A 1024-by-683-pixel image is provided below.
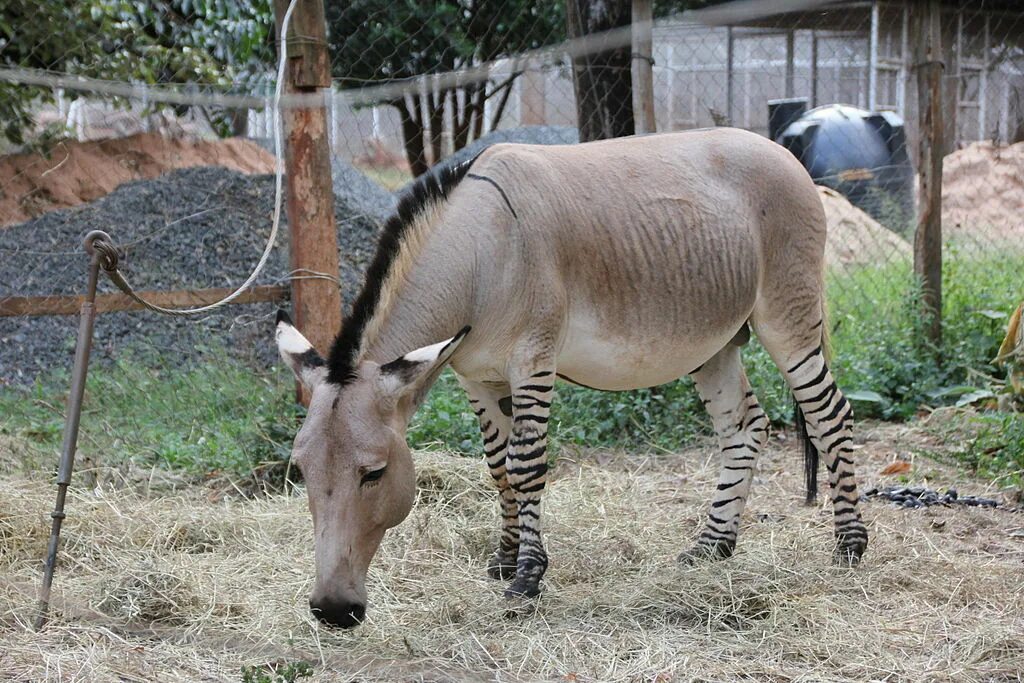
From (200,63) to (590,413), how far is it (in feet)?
18.7

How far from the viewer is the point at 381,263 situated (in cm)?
430

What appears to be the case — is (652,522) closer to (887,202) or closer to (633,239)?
(633,239)

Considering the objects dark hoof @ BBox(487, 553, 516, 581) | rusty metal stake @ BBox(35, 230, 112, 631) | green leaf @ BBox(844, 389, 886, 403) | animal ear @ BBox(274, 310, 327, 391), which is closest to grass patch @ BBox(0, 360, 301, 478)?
dark hoof @ BBox(487, 553, 516, 581)

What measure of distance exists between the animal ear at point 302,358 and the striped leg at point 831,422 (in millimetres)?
2478

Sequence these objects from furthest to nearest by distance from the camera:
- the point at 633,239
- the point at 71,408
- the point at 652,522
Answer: the point at 652,522 → the point at 633,239 → the point at 71,408

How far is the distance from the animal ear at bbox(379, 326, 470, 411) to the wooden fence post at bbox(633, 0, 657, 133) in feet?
11.4

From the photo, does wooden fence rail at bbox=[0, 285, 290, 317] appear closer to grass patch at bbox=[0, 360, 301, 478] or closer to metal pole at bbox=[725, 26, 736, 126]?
grass patch at bbox=[0, 360, 301, 478]

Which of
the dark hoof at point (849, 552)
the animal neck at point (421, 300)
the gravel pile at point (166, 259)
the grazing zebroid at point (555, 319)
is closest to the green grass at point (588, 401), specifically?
the gravel pile at point (166, 259)

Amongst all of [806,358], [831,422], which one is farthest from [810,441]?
[806,358]

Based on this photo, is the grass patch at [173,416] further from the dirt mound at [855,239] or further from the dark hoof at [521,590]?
the dirt mound at [855,239]

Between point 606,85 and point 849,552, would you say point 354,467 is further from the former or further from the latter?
point 606,85

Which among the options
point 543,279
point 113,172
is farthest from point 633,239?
point 113,172

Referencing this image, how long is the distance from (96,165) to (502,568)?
24.1 ft

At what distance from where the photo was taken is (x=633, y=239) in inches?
187
